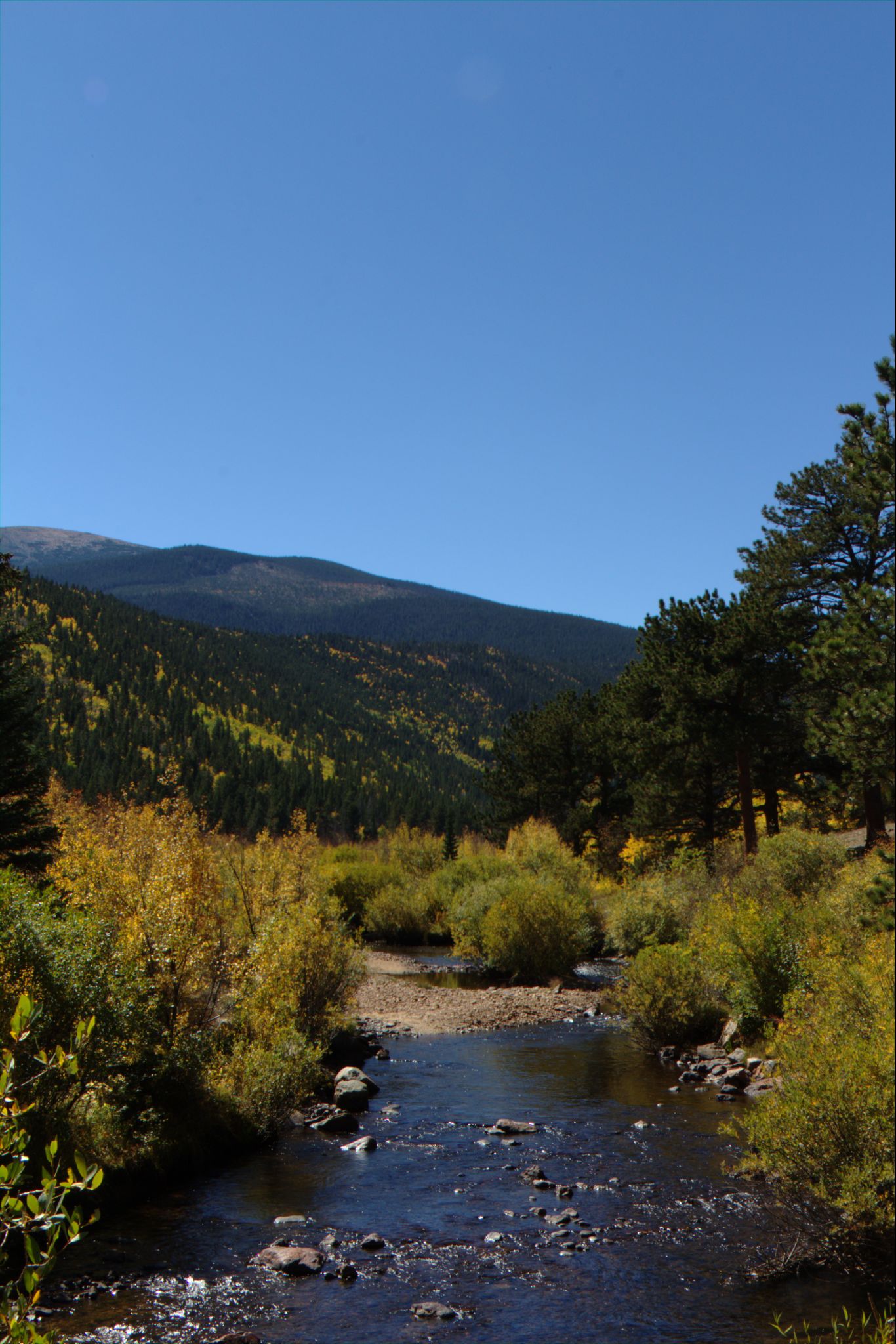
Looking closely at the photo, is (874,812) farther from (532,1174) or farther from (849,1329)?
(849,1329)

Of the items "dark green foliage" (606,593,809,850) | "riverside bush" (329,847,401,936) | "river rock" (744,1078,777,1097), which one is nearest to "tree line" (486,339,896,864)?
"dark green foliage" (606,593,809,850)

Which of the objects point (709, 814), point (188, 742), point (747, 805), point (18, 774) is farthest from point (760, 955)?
point (188, 742)

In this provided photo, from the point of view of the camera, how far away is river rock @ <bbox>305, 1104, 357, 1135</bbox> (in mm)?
21453

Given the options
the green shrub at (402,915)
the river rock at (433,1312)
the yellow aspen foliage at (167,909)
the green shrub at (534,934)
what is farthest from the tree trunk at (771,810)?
the river rock at (433,1312)

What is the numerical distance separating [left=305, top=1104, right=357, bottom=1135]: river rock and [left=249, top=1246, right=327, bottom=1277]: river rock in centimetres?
667

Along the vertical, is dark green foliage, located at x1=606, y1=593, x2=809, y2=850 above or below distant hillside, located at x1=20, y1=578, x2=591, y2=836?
above

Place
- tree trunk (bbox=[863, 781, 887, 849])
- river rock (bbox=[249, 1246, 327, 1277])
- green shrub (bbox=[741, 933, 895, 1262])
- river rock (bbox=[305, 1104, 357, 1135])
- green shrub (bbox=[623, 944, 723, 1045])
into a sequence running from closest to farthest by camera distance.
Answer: green shrub (bbox=[741, 933, 895, 1262])
river rock (bbox=[249, 1246, 327, 1277])
river rock (bbox=[305, 1104, 357, 1135])
green shrub (bbox=[623, 944, 723, 1045])
tree trunk (bbox=[863, 781, 887, 849])

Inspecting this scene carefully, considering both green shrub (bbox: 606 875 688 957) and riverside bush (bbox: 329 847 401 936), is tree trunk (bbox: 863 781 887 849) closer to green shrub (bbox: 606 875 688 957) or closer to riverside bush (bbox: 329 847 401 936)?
green shrub (bbox: 606 875 688 957)

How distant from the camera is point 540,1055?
28078 millimetres

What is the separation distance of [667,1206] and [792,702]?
26388 millimetres

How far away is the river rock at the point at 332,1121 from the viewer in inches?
845

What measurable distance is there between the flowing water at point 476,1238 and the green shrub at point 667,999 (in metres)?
4.62

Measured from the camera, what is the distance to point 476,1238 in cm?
1525

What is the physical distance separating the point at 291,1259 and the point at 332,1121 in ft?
24.2
